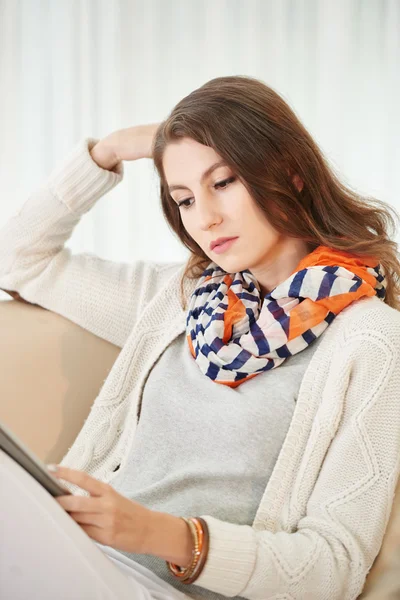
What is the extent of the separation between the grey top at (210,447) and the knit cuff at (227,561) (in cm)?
15

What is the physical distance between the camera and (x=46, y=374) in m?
1.58

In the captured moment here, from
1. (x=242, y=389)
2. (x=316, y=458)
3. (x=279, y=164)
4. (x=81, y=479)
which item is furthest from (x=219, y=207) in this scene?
(x=81, y=479)

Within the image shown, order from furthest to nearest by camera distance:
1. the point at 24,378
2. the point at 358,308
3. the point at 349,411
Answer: the point at 24,378
the point at 358,308
the point at 349,411

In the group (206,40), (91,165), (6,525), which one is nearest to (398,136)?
(206,40)

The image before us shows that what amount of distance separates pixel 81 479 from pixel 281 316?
507 mm

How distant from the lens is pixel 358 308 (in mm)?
1242

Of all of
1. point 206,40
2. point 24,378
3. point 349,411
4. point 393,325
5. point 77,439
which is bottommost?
point 77,439

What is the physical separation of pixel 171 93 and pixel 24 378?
1.78m

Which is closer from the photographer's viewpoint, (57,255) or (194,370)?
(194,370)

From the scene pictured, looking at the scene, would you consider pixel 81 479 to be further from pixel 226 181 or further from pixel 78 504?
pixel 226 181

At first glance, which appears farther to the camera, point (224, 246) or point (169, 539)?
point (224, 246)

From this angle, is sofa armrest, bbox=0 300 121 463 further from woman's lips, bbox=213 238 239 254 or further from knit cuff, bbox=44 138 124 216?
woman's lips, bbox=213 238 239 254

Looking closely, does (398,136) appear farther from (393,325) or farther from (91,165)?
(393,325)

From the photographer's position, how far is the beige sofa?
1.52m
